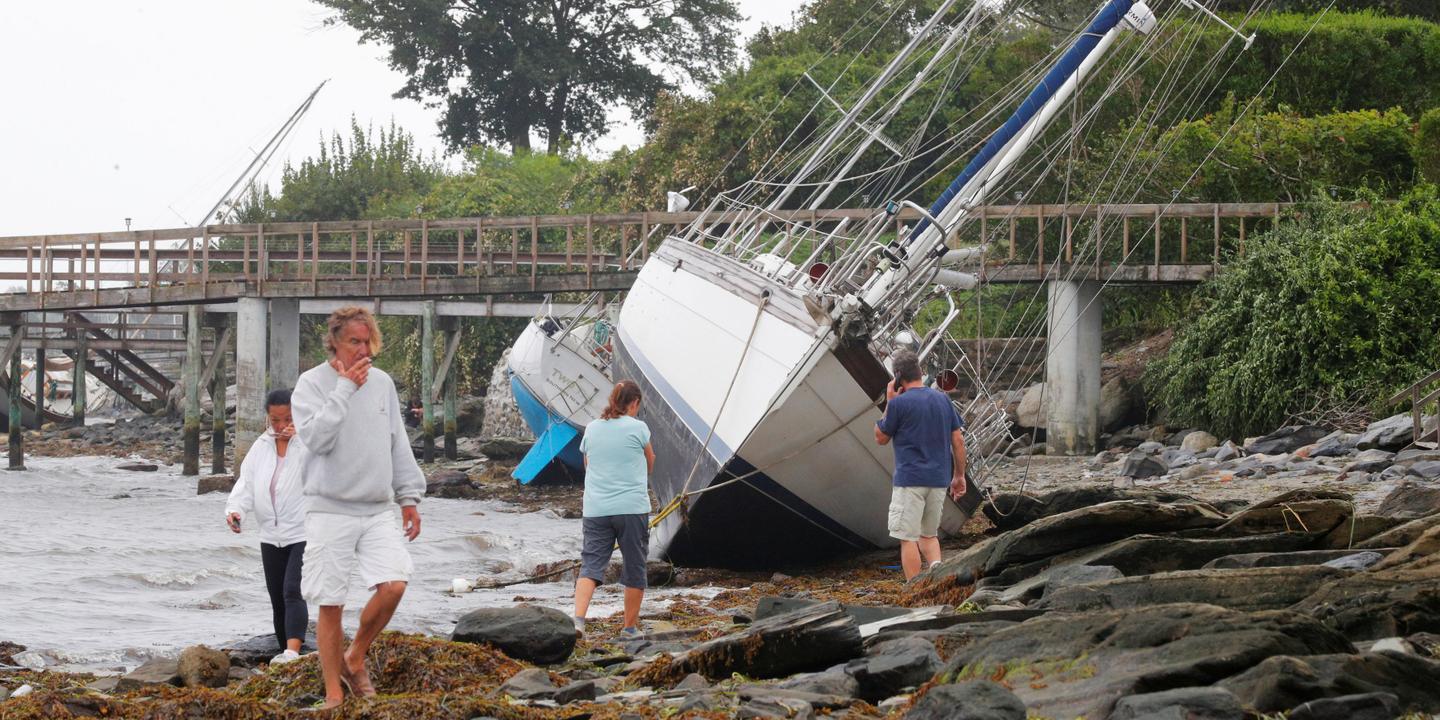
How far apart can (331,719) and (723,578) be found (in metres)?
7.16

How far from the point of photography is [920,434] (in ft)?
33.5

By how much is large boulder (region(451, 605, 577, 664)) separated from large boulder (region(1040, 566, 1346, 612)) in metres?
2.45

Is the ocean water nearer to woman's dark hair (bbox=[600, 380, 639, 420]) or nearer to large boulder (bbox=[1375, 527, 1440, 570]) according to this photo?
woman's dark hair (bbox=[600, 380, 639, 420])

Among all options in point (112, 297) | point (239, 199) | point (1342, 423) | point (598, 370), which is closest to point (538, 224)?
point (598, 370)

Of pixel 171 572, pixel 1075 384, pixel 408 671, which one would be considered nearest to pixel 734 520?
pixel 171 572

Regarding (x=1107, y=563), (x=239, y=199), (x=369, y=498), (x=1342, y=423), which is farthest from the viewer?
(x=239, y=199)

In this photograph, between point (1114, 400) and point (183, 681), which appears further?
point (1114, 400)

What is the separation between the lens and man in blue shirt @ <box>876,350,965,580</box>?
10.2 metres

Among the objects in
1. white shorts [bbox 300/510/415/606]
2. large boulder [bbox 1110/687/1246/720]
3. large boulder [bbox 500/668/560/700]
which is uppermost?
white shorts [bbox 300/510/415/606]

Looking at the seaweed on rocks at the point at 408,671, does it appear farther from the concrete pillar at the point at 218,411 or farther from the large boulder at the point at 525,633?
the concrete pillar at the point at 218,411

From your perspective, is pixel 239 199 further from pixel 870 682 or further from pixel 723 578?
pixel 870 682

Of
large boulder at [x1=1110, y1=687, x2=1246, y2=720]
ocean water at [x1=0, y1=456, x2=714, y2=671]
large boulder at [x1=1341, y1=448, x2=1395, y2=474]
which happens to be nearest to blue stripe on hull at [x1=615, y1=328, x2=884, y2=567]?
ocean water at [x1=0, y1=456, x2=714, y2=671]

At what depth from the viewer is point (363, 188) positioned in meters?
52.1

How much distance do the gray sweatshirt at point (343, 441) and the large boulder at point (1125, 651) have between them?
7.96 ft
